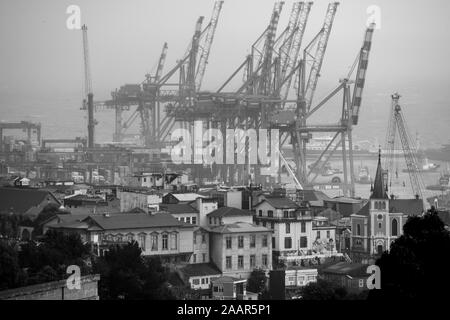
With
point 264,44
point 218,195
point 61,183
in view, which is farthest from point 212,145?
point 218,195

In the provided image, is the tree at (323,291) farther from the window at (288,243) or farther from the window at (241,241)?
the window at (288,243)

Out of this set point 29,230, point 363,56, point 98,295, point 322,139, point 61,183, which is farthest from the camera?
point 322,139

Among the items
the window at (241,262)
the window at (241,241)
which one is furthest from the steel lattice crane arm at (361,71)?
the window at (241,262)

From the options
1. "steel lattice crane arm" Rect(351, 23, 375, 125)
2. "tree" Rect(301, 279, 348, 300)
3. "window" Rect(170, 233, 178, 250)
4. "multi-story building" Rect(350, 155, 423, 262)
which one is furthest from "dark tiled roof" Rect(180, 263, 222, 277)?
"steel lattice crane arm" Rect(351, 23, 375, 125)

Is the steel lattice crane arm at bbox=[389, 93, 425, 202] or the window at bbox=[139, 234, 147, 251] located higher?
the steel lattice crane arm at bbox=[389, 93, 425, 202]

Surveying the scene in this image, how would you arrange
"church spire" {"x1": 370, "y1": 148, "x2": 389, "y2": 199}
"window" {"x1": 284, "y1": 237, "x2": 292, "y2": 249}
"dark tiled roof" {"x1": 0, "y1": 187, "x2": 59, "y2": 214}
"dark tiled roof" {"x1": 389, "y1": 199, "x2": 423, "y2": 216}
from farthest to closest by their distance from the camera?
"dark tiled roof" {"x1": 0, "y1": 187, "x2": 59, "y2": 214}
"dark tiled roof" {"x1": 389, "y1": 199, "x2": 423, "y2": 216}
"church spire" {"x1": 370, "y1": 148, "x2": 389, "y2": 199}
"window" {"x1": 284, "y1": 237, "x2": 292, "y2": 249}

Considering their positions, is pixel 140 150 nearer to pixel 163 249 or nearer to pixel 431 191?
pixel 431 191

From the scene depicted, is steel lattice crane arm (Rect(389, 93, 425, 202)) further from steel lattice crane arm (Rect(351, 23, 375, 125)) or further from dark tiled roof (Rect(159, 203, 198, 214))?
dark tiled roof (Rect(159, 203, 198, 214))
